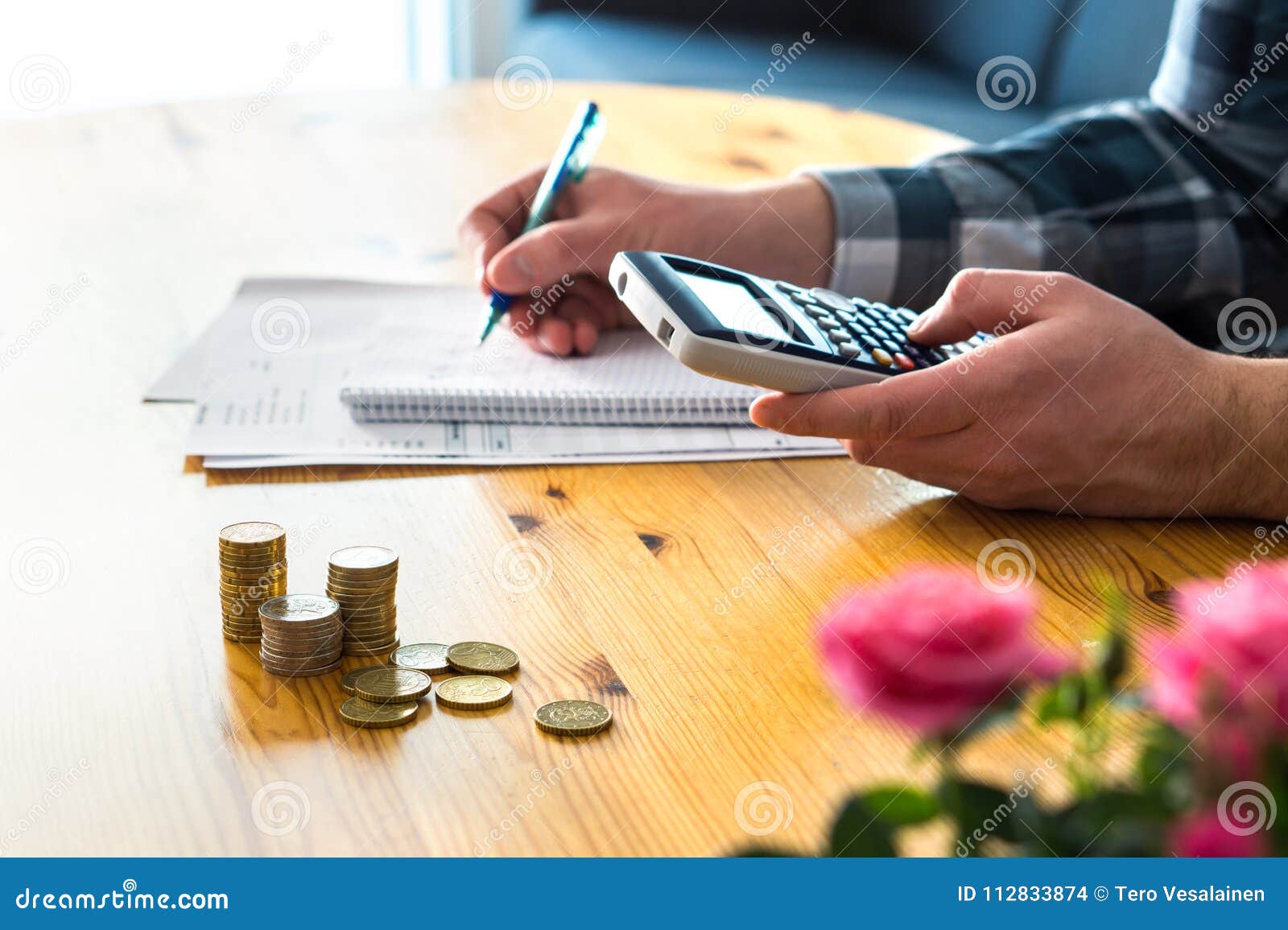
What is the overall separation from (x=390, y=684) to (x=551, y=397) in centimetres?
33

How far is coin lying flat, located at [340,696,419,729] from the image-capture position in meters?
0.48

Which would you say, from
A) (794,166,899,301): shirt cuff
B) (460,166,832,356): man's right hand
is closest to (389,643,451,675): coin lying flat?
(460,166,832,356): man's right hand

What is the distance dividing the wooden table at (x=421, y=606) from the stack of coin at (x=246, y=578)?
14 millimetres

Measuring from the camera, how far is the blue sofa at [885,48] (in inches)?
89.4

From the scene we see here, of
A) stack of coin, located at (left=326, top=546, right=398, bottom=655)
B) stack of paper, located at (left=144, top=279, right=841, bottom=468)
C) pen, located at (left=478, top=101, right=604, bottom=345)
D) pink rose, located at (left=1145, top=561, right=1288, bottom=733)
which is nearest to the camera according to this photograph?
pink rose, located at (left=1145, top=561, right=1288, bottom=733)

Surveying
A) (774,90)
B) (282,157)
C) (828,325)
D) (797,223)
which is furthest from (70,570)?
(774,90)

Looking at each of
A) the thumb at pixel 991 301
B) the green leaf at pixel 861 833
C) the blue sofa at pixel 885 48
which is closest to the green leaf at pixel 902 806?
the green leaf at pixel 861 833

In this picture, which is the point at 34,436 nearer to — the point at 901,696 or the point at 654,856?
the point at 654,856

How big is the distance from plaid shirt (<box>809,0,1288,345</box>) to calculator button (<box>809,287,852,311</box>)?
0.62 feet

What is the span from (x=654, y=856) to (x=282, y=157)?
1105mm

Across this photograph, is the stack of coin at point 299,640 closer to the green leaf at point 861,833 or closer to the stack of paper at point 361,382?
the stack of paper at point 361,382

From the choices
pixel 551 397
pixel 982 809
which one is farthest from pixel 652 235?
pixel 982 809

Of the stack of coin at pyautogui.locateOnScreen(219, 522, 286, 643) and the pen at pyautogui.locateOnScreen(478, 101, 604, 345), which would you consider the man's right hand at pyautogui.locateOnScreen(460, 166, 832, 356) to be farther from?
the stack of coin at pyautogui.locateOnScreen(219, 522, 286, 643)

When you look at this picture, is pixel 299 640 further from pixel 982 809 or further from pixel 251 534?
pixel 982 809
